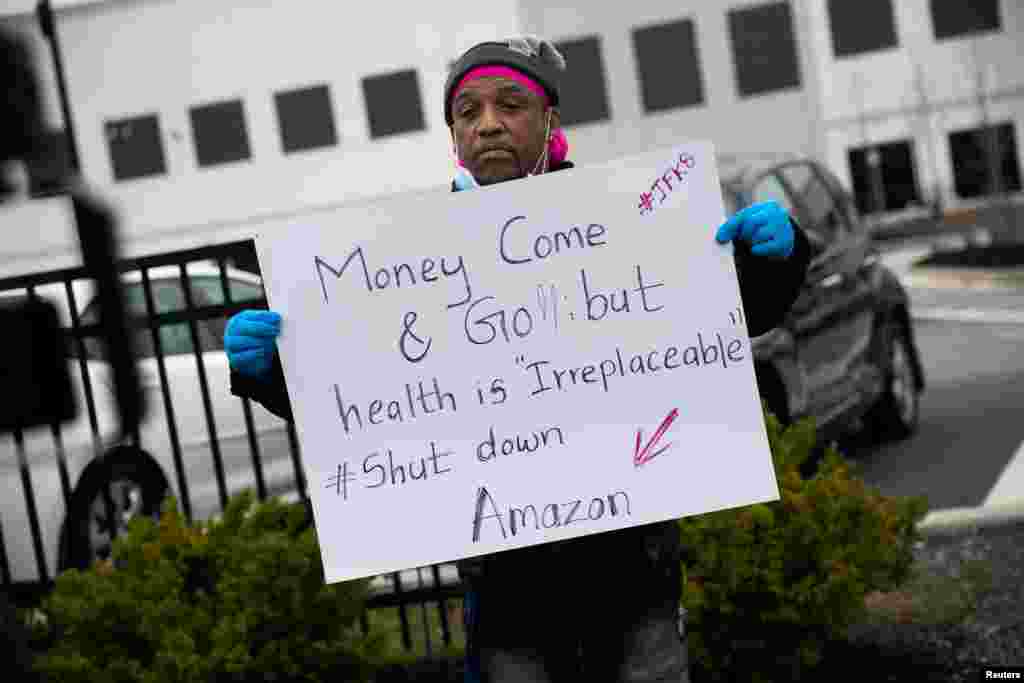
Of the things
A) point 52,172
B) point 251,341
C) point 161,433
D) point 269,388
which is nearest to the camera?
point 251,341

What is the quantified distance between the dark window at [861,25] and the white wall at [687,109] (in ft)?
2.93

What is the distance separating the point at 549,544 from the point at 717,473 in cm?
36

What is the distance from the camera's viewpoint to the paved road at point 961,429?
25.8 ft

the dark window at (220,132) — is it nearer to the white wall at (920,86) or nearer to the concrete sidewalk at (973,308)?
the white wall at (920,86)

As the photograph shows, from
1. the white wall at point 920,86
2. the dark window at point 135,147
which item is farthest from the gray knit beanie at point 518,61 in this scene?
the white wall at point 920,86

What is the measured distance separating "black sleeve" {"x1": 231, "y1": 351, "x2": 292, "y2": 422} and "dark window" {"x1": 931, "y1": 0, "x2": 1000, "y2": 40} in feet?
131

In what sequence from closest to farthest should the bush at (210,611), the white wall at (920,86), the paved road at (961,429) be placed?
the bush at (210,611), the paved road at (961,429), the white wall at (920,86)

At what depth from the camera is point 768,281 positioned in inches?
115

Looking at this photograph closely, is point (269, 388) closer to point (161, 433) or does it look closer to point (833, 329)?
point (161, 433)

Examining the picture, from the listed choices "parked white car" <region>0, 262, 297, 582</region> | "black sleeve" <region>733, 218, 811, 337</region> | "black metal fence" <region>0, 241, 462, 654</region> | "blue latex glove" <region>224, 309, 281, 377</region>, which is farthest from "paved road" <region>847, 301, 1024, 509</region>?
"blue latex glove" <region>224, 309, 281, 377</region>

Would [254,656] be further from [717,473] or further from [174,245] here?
[174,245]

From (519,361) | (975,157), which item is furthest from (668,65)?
(519,361)

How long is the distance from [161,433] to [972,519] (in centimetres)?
391

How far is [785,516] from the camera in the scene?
14.9 feet
